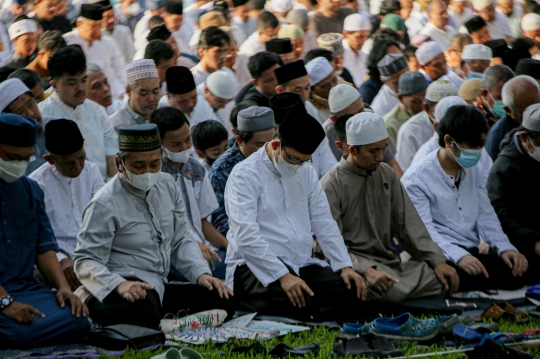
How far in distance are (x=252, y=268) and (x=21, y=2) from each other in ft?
23.5

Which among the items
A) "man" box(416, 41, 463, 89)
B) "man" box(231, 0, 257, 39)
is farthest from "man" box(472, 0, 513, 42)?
"man" box(416, 41, 463, 89)

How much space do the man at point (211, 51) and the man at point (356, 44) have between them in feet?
9.37

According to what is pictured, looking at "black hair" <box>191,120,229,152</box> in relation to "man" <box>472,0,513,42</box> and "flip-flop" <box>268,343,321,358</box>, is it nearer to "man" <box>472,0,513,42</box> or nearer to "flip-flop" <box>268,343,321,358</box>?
"flip-flop" <box>268,343,321,358</box>

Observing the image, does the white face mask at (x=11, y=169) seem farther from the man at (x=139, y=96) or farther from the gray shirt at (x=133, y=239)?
the man at (x=139, y=96)

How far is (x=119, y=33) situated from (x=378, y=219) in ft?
19.4

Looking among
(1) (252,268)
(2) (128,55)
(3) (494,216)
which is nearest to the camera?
(1) (252,268)

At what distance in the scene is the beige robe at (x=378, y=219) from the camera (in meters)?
6.59

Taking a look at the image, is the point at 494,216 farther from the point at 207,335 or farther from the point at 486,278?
the point at 207,335

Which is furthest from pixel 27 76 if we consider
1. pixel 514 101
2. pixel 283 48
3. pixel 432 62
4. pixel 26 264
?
pixel 432 62

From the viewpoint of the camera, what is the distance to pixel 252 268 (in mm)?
6055

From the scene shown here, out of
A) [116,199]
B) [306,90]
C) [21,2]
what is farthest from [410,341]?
[21,2]

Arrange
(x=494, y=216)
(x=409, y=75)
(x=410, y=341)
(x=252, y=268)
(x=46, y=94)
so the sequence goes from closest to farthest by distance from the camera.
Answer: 1. (x=410, y=341)
2. (x=252, y=268)
3. (x=494, y=216)
4. (x=46, y=94)
5. (x=409, y=75)

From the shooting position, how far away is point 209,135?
7.38 m

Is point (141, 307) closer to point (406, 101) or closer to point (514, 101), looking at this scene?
point (514, 101)
